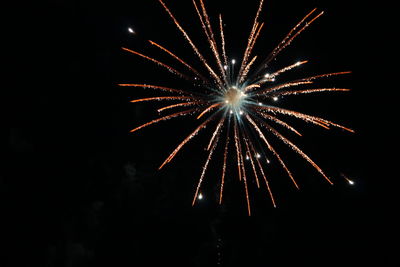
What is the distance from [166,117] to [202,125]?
150 cm

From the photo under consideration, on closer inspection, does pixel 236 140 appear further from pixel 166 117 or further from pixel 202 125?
pixel 166 117

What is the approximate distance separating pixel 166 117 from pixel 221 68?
2957 millimetres

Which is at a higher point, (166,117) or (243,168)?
(166,117)

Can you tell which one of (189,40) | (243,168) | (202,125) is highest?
(189,40)

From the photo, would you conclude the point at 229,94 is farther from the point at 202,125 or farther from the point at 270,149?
the point at 270,149

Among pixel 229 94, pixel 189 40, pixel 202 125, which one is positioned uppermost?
pixel 189 40

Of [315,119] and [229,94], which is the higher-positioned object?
[229,94]

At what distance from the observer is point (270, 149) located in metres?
14.9

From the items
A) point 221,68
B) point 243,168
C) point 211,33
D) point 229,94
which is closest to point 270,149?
point 243,168

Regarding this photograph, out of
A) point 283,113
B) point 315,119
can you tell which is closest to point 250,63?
point 283,113

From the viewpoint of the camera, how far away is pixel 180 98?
1460cm

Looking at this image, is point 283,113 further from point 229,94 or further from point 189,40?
point 189,40

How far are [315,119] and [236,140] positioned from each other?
315 centimetres

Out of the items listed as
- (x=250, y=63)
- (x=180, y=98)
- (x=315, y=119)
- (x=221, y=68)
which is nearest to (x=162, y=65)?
(x=180, y=98)
